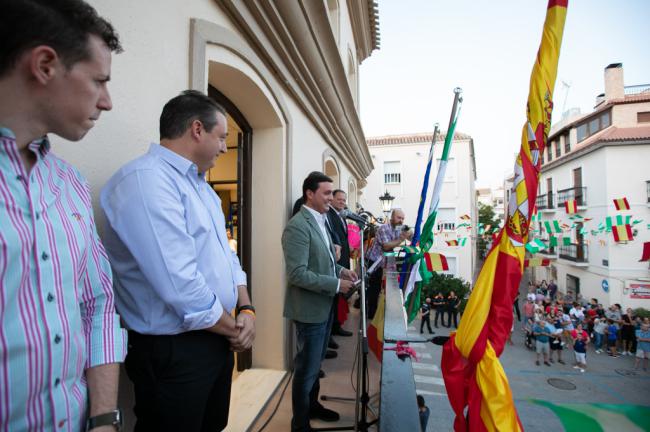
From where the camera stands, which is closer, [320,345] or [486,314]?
[486,314]

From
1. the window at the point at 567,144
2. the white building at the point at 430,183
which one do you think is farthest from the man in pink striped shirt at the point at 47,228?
the window at the point at 567,144

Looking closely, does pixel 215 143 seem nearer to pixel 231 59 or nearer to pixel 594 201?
pixel 231 59

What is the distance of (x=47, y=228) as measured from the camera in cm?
86

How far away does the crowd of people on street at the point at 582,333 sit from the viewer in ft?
39.8

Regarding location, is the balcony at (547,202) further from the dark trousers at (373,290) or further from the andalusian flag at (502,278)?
the andalusian flag at (502,278)

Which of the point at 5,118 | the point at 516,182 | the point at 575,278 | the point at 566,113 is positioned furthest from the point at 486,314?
the point at 566,113

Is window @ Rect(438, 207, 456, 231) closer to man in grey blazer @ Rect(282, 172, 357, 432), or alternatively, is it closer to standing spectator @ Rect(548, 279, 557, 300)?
standing spectator @ Rect(548, 279, 557, 300)

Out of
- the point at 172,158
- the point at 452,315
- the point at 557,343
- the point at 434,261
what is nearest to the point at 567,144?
the point at 452,315

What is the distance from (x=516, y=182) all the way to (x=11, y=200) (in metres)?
1.93

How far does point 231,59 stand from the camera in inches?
107

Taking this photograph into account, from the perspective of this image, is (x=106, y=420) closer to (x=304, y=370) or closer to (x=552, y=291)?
(x=304, y=370)

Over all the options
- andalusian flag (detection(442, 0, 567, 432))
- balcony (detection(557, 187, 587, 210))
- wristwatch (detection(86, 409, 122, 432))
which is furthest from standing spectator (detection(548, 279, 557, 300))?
wristwatch (detection(86, 409, 122, 432))

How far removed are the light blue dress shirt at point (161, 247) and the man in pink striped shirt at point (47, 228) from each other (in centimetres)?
20

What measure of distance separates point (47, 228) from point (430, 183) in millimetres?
28444
